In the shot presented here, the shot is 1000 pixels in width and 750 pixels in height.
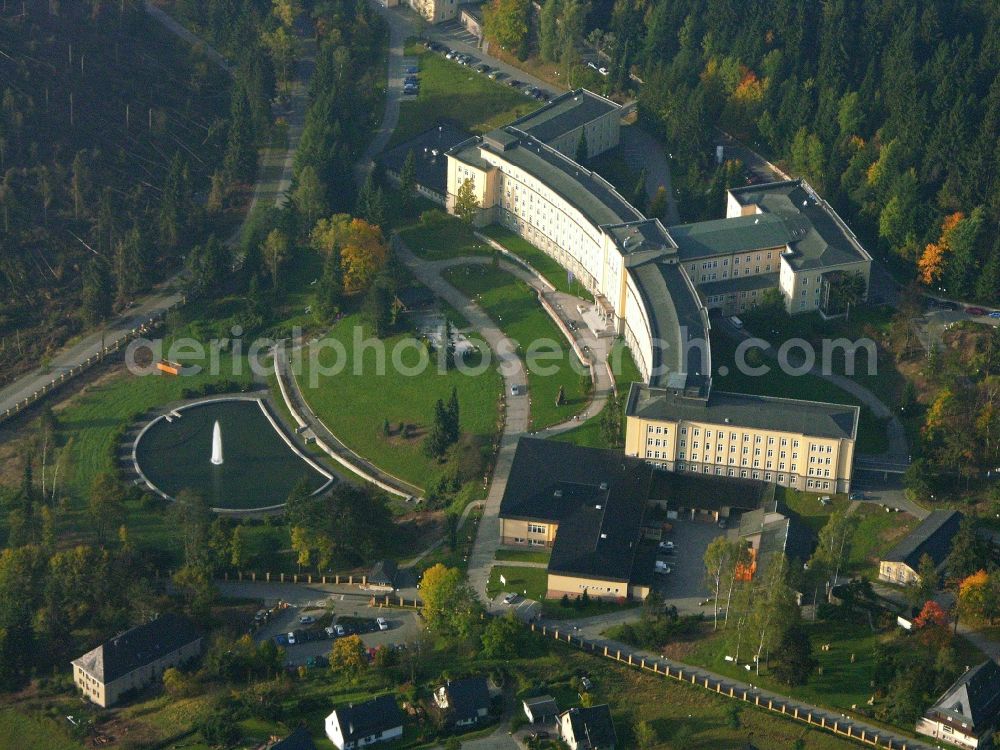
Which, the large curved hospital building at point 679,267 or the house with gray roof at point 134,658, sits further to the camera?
the large curved hospital building at point 679,267

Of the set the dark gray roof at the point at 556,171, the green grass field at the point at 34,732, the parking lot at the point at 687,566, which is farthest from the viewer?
the dark gray roof at the point at 556,171

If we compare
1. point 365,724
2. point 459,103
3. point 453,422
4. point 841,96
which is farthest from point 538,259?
point 365,724

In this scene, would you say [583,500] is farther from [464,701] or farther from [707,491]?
[464,701]

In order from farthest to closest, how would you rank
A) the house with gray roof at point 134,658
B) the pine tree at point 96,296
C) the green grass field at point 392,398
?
the pine tree at point 96,296
the green grass field at point 392,398
the house with gray roof at point 134,658

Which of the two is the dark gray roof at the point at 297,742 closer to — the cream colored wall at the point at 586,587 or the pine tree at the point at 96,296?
the cream colored wall at the point at 586,587

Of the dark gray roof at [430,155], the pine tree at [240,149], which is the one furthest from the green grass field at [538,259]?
the pine tree at [240,149]

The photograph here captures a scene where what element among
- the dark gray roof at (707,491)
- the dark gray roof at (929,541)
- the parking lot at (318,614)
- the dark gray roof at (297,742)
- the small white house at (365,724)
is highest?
the dark gray roof at (707,491)

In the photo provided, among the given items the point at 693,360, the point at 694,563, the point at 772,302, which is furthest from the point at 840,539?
the point at 772,302
